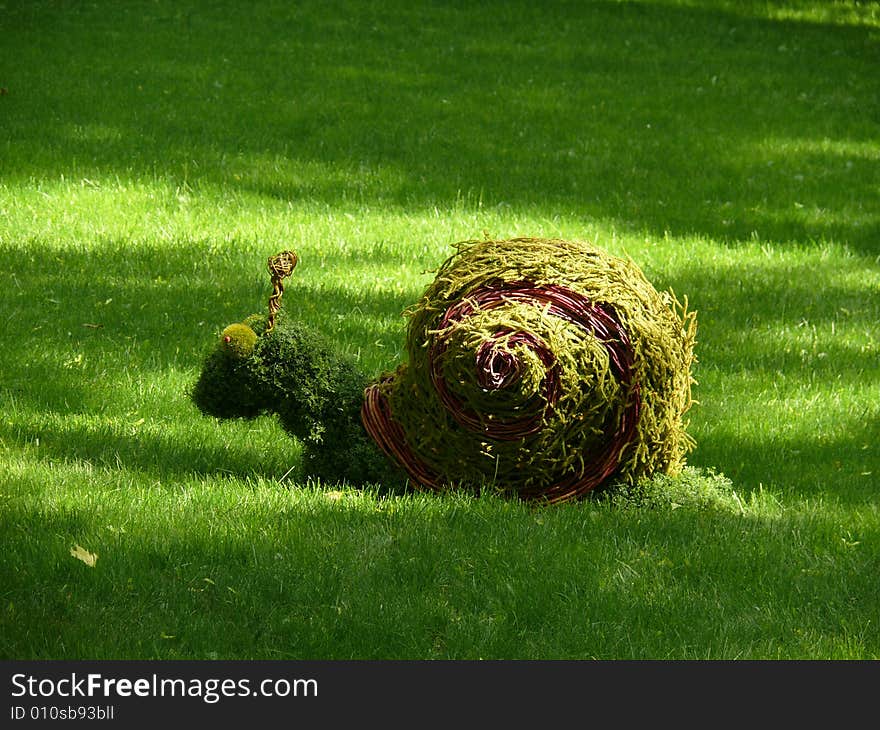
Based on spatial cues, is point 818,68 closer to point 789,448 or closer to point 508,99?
point 508,99

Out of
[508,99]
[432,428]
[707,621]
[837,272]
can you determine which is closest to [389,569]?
[432,428]

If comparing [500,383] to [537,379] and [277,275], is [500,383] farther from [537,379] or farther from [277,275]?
[277,275]

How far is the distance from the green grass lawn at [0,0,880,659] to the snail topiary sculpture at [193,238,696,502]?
21 cm

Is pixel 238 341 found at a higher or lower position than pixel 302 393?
higher

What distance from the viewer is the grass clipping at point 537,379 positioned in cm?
509

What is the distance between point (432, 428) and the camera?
213 inches

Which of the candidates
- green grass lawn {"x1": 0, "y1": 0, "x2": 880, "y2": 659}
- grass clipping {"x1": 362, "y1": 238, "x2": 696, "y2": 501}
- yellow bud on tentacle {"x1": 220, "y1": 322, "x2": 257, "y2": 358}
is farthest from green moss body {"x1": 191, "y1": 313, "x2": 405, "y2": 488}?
green grass lawn {"x1": 0, "y1": 0, "x2": 880, "y2": 659}

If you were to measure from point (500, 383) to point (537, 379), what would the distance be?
0.49 feet

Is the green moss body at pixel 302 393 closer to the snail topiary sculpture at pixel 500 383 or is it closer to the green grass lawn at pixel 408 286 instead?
the snail topiary sculpture at pixel 500 383

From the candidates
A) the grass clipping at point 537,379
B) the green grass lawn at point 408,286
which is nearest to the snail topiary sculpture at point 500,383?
the grass clipping at point 537,379

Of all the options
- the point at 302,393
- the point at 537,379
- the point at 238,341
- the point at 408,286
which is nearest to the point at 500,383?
the point at 537,379

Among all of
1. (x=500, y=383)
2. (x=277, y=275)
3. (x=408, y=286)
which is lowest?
(x=408, y=286)

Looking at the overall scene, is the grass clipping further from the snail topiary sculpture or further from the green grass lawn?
the green grass lawn

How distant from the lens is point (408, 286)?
909 cm
